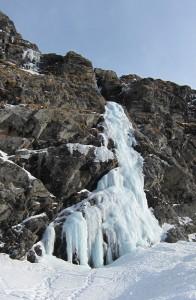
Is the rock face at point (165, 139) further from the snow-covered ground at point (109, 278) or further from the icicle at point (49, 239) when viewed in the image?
the icicle at point (49, 239)

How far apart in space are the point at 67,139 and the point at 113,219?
20.8 ft

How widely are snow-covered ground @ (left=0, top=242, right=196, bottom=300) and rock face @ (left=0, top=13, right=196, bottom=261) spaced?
213 centimetres

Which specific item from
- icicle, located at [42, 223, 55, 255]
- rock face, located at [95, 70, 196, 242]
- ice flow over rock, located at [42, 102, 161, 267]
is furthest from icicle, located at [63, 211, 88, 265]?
rock face, located at [95, 70, 196, 242]

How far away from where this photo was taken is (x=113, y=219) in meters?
28.7

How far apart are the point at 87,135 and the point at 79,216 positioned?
7.15m

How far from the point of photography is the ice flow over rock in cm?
2673

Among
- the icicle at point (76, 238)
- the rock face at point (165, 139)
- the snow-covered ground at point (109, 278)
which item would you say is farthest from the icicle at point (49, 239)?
the rock face at point (165, 139)

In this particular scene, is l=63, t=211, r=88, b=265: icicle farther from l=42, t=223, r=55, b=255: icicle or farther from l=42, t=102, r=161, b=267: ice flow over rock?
l=42, t=223, r=55, b=255: icicle

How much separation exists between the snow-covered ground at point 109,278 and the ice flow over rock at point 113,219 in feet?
3.50

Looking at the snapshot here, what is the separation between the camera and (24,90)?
110 feet

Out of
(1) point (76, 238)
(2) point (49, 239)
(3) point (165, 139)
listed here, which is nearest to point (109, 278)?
(1) point (76, 238)

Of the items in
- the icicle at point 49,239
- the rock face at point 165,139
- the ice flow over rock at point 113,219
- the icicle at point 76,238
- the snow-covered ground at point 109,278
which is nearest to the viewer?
the snow-covered ground at point 109,278

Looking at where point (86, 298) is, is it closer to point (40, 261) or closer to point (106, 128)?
point (40, 261)

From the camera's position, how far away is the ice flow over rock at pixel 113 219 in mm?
26734
